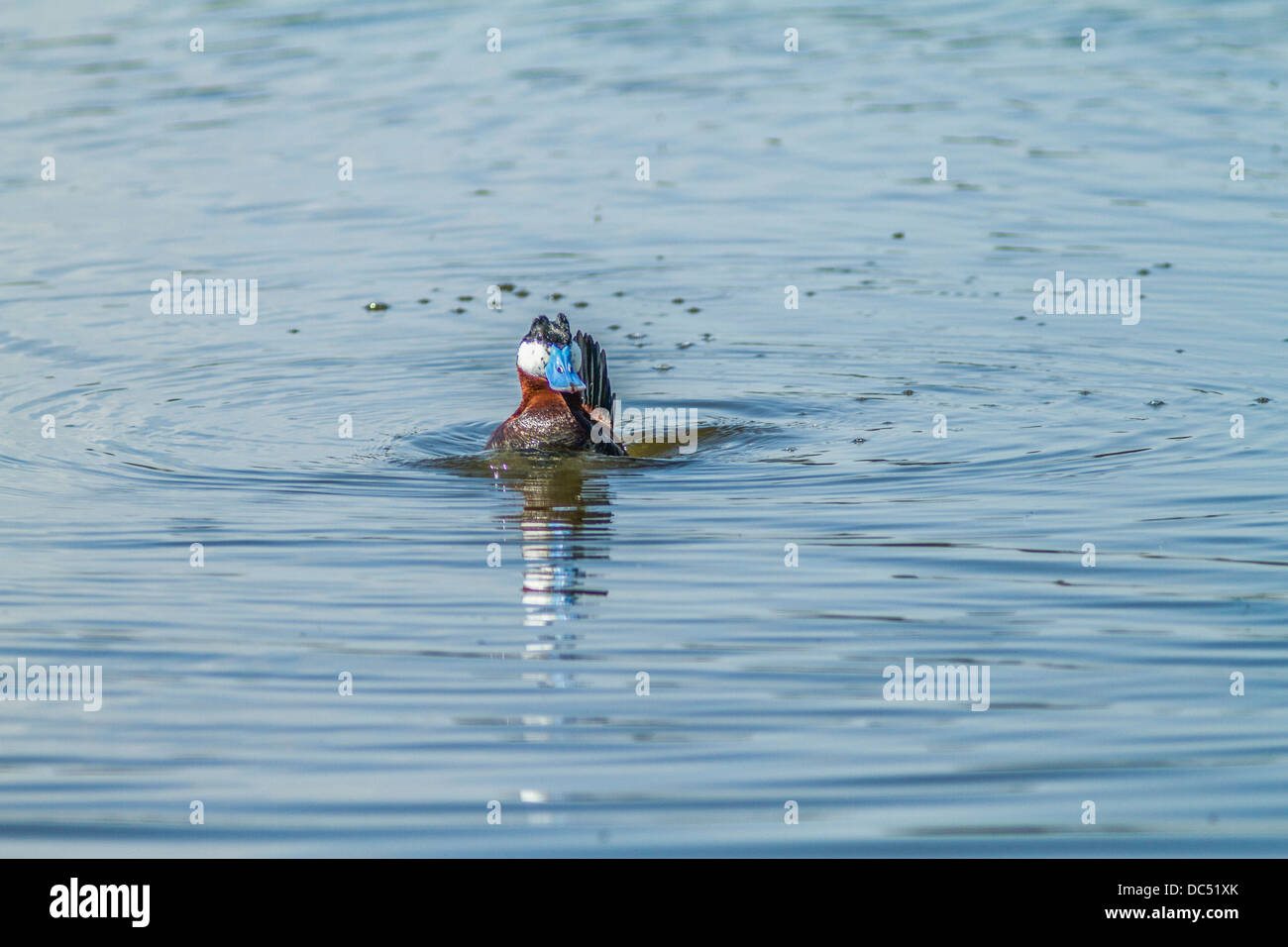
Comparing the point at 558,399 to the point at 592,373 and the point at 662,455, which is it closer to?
the point at 592,373

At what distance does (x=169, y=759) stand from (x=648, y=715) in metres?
1.81

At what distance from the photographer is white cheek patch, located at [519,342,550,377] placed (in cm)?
1102

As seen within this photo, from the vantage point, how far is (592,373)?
11367mm

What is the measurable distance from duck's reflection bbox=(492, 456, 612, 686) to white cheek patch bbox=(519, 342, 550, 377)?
558 millimetres

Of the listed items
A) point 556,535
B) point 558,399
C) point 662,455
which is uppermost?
point 558,399

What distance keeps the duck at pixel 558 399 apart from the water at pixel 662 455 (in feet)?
0.78

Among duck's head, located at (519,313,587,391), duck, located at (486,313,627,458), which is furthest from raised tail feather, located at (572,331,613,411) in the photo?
duck's head, located at (519,313,587,391)

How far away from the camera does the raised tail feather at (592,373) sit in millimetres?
11266

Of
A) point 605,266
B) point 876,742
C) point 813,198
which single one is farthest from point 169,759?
point 813,198

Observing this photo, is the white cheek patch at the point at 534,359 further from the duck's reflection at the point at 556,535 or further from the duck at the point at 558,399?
the duck's reflection at the point at 556,535

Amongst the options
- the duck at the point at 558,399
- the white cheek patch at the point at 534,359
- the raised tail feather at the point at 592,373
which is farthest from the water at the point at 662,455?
the white cheek patch at the point at 534,359

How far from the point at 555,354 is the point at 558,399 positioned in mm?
392

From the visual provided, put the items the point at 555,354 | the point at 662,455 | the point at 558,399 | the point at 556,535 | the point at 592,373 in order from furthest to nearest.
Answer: the point at 662,455
the point at 592,373
the point at 558,399
the point at 555,354
the point at 556,535

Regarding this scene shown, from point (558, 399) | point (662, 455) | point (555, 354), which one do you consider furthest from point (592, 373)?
point (662, 455)
